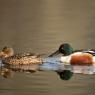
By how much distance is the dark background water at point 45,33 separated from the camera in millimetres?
7621

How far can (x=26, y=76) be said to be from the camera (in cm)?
819

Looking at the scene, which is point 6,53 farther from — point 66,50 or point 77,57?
point 77,57

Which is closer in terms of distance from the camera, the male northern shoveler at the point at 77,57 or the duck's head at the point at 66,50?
the male northern shoveler at the point at 77,57

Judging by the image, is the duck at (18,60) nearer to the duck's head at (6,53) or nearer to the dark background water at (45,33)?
the duck's head at (6,53)

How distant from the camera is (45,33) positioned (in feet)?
36.5

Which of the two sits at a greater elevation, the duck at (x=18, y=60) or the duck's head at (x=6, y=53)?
the duck's head at (x=6, y=53)

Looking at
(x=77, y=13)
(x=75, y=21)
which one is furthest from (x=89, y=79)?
(x=77, y=13)

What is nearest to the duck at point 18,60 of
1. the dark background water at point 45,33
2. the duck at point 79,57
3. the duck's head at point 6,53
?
the duck's head at point 6,53

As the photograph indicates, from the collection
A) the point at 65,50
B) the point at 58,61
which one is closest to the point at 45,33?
the point at 65,50

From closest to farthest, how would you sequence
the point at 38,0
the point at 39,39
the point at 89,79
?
the point at 89,79
the point at 39,39
the point at 38,0

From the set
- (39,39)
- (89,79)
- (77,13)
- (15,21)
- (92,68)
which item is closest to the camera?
(89,79)

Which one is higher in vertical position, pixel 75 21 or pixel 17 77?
pixel 75 21

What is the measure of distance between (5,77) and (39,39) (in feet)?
7.72

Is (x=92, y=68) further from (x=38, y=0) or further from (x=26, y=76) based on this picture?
(x=38, y=0)
